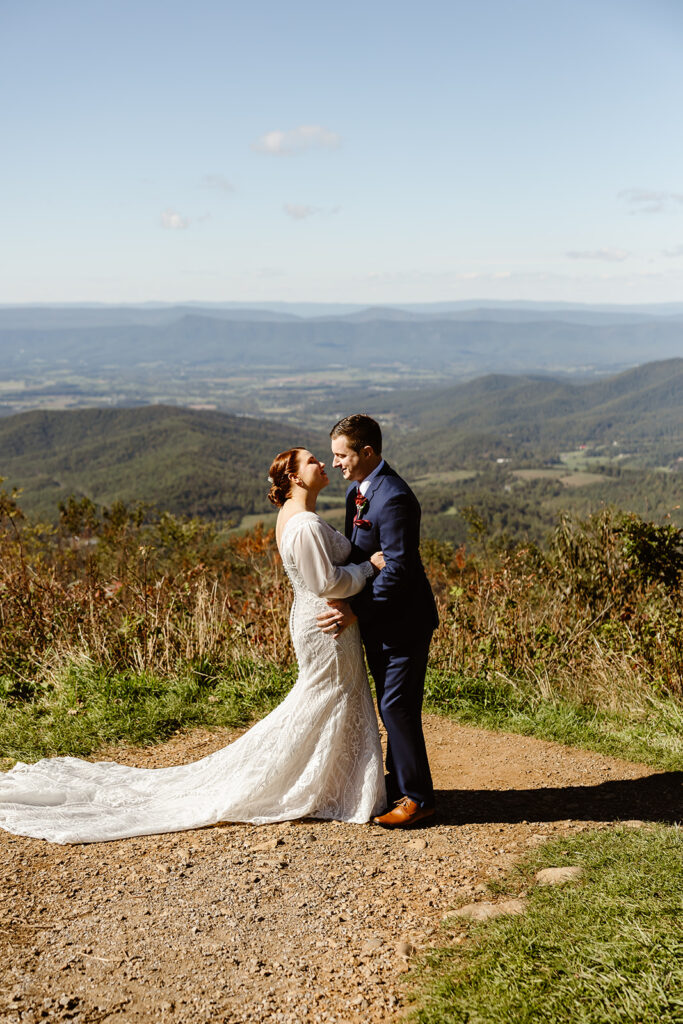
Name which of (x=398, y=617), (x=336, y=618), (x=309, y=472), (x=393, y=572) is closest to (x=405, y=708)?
(x=398, y=617)

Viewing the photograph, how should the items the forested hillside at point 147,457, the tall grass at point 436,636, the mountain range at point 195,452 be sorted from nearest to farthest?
the tall grass at point 436,636 < the forested hillside at point 147,457 < the mountain range at point 195,452

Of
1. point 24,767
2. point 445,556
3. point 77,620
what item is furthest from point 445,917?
point 445,556

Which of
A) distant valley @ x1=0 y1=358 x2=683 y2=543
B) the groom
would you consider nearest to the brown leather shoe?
the groom

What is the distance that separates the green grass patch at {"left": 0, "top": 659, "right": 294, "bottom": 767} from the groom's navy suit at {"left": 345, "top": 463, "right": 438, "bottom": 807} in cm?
189

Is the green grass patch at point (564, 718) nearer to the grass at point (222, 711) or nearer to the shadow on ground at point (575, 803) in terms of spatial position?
the grass at point (222, 711)

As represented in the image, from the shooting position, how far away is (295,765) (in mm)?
3891

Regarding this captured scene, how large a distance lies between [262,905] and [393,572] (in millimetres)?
1536

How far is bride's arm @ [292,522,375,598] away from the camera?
11.6 ft

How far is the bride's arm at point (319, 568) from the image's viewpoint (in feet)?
11.6

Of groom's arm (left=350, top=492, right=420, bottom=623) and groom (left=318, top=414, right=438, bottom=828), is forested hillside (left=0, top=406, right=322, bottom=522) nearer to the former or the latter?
groom (left=318, top=414, right=438, bottom=828)

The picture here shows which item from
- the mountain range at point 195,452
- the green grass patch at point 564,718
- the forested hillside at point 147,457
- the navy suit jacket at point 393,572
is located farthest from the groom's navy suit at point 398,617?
the forested hillside at point 147,457

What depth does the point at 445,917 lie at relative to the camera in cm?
294

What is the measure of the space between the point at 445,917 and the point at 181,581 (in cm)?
453

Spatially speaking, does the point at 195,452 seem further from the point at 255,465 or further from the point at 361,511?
the point at 361,511
